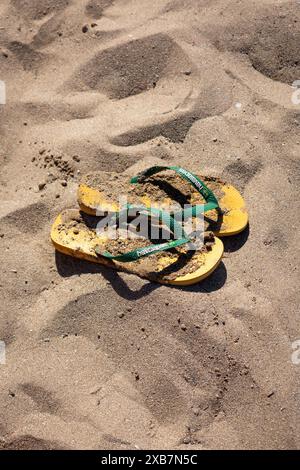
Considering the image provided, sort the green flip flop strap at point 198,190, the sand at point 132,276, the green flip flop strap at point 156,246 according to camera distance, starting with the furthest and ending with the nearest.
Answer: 1. the green flip flop strap at point 198,190
2. the green flip flop strap at point 156,246
3. the sand at point 132,276

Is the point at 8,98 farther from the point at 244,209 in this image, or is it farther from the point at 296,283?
the point at 296,283

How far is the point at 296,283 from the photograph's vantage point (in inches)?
80.4

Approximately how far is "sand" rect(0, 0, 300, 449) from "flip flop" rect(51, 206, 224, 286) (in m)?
0.05

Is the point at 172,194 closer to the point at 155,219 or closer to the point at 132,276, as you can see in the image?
the point at 155,219

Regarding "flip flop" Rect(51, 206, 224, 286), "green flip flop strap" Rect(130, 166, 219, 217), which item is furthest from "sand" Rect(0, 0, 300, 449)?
"green flip flop strap" Rect(130, 166, 219, 217)

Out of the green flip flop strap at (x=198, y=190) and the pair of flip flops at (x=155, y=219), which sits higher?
the green flip flop strap at (x=198, y=190)

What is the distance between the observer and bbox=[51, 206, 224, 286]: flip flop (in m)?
2.01

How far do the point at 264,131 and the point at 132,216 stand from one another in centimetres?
71

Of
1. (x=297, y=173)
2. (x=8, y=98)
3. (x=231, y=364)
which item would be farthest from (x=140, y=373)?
(x=8, y=98)

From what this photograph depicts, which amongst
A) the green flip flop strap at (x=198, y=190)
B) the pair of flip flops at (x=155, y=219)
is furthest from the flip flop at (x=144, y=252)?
the green flip flop strap at (x=198, y=190)

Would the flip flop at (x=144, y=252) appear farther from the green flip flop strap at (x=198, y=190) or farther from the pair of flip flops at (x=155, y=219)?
the green flip flop strap at (x=198, y=190)

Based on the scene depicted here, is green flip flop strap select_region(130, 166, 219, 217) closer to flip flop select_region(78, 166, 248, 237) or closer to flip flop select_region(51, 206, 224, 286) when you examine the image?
flip flop select_region(78, 166, 248, 237)

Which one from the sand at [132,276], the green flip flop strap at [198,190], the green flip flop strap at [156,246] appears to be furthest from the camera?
the green flip flop strap at [198,190]

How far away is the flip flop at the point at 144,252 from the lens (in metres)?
2.01
